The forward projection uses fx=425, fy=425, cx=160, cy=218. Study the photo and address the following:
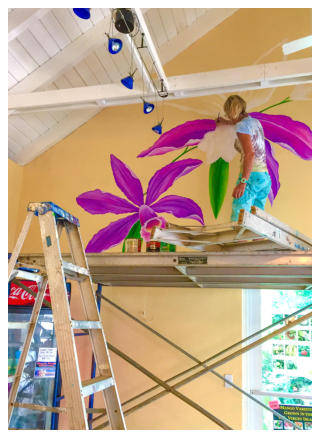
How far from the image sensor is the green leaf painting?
4.18 m

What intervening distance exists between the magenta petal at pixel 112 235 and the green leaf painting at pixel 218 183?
31.7 inches

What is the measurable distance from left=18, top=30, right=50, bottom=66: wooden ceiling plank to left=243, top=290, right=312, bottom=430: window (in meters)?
2.93

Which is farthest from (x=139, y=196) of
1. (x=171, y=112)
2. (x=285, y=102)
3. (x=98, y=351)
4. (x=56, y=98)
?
(x=98, y=351)

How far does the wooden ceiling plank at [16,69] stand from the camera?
3732 mm

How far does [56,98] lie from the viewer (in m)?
3.81

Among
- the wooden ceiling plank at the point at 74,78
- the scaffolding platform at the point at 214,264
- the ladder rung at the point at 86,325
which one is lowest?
the ladder rung at the point at 86,325

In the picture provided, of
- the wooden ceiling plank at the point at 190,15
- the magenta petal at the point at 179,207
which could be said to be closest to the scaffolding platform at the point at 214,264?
the magenta petal at the point at 179,207

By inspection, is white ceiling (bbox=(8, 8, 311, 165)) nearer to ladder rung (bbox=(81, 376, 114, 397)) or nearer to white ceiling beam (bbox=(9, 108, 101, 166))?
white ceiling beam (bbox=(9, 108, 101, 166))

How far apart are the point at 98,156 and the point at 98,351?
9.73 ft

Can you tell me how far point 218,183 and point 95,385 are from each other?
2764 millimetres

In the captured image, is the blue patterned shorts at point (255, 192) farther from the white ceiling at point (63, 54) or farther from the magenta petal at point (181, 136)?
the white ceiling at point (63, 54)

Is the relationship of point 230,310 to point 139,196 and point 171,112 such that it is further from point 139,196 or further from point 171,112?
point 171,112

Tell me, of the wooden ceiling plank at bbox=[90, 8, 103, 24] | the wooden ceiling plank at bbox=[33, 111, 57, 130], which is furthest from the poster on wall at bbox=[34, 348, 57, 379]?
the wooden ceiling plank at bbox=[90, 8, 103, 24]

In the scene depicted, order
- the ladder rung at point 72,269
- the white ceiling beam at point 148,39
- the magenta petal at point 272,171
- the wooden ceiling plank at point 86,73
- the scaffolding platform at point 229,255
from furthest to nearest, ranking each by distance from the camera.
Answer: the wooden ceiling plank at point 86,73 < the magenta petal at point 272,171 < the white ceiling beam at point 148,39 < the scaffolding platform at point 229,255 < the ladder rung at point 72,269
